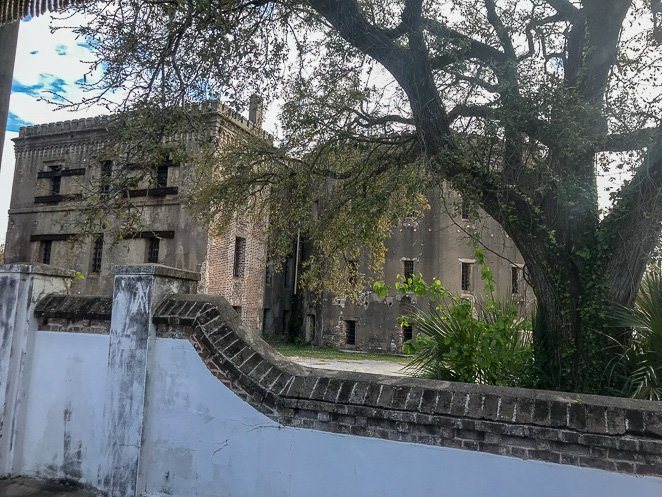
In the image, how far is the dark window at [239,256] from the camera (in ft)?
81.5

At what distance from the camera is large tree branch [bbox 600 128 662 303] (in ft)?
16.3

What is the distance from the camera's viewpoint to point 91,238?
70.4 feet

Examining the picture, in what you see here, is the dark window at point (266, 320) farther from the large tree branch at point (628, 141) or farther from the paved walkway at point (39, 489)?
the large tree branch at point (628, 141)

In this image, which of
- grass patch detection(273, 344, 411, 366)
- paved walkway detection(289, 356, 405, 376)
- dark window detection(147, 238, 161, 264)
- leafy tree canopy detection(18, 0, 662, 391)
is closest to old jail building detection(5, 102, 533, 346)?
dark window detection(147, 238, 161, 264)

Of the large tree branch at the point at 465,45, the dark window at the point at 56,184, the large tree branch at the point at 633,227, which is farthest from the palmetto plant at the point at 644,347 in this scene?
the dark window at the point at 56,184

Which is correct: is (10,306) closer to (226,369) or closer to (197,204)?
(226,369)

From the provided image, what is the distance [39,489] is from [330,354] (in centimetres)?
2037

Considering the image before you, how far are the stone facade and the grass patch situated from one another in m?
2.46

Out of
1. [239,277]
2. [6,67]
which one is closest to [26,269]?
[6,67]

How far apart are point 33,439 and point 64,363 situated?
0.85m

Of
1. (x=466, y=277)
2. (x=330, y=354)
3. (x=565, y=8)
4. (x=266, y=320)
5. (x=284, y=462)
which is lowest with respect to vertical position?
(x=330, y=354)

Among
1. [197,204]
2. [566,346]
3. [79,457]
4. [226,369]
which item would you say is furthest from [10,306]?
[566,346]

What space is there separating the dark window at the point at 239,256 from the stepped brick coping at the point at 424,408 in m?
20.4

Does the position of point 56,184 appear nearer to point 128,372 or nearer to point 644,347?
point 128,372
